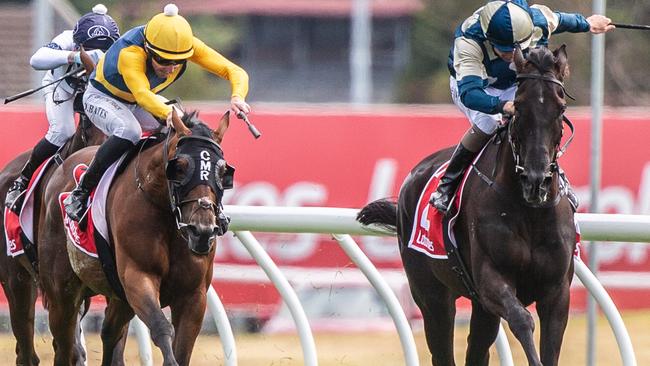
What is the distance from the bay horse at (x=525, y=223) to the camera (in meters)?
5.73

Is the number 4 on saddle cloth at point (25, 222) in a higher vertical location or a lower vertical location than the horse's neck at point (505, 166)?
lower

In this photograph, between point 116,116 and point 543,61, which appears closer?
point 543,61

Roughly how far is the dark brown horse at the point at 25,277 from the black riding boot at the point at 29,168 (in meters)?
0.07

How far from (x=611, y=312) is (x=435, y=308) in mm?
848

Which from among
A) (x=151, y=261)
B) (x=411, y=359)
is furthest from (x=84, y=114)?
(x=411, y=359)

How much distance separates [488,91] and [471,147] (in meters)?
0.26

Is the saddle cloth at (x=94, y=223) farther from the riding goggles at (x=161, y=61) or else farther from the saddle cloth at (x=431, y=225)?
the saddle cloth at (x=431, y=225)

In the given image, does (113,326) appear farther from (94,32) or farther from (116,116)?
(94,32)

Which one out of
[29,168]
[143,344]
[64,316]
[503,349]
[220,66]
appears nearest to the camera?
[220,66]

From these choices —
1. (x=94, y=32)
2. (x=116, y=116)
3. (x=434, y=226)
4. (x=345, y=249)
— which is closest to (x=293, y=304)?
(x=345, y=249)

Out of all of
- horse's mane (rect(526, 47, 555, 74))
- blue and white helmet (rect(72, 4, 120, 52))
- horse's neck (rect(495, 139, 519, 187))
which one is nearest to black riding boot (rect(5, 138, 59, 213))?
blue and white helmet (rect(72, 4, 120, 52))

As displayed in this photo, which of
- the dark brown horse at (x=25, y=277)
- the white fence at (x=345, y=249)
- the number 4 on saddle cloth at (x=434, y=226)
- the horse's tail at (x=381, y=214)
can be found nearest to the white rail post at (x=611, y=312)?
the white fence at (x=345, y=249)

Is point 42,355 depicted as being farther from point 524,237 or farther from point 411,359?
point 524,237

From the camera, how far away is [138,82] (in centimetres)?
631
